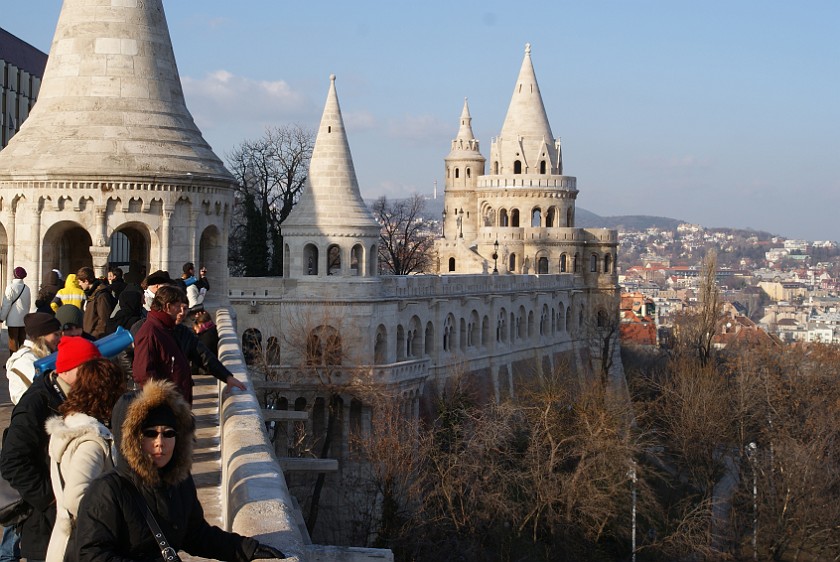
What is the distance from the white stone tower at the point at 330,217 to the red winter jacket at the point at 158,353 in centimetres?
2818

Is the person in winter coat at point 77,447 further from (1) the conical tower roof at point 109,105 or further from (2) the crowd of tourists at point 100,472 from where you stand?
(1) the conical tower roof at point 109,105

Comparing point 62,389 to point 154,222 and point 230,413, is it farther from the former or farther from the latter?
point 154,222

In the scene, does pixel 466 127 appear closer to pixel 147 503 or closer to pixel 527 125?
pixel 527 125

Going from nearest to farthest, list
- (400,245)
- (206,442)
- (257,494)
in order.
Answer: (257,494) < (206,442) < (400,245)

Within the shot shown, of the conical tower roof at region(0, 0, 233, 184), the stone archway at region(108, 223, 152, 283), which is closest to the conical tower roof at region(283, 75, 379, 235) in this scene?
the stone archway at region(108, 223, 152, 283)

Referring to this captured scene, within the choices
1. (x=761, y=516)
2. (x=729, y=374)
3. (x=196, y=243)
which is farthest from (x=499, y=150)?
(x=196, y=243)

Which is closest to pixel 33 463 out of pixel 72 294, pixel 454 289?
pixel 72 294

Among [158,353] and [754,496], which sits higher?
[158,353]

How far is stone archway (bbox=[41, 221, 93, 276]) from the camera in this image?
51.5ft

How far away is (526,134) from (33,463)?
5642 centimetres

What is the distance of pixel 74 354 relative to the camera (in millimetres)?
5891

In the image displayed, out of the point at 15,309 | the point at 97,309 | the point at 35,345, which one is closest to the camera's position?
the point at 35,345

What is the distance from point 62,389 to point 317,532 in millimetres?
20860

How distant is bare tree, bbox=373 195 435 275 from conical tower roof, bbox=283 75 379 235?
22886mm
